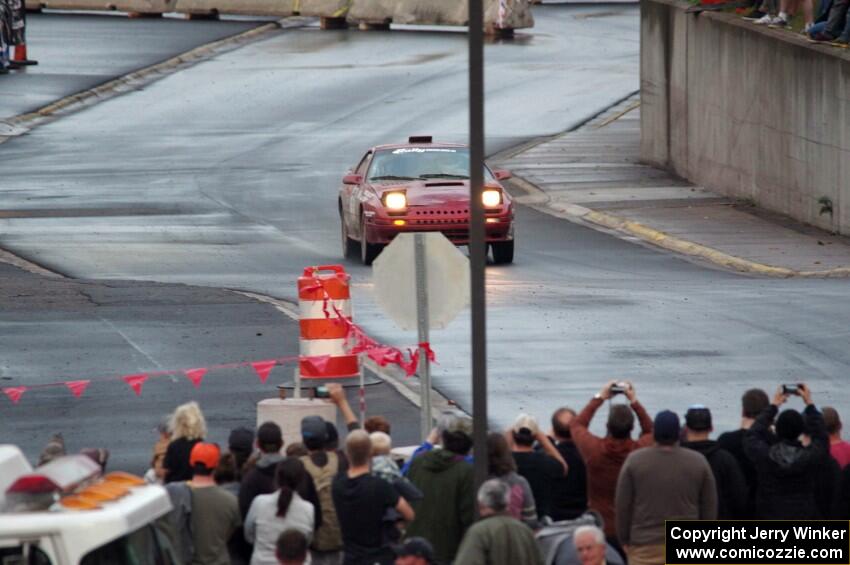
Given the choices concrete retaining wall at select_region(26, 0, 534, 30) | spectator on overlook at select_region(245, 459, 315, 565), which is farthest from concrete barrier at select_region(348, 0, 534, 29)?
spectator on overlook at select_region(245, 459, 315, 565)

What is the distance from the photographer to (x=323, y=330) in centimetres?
1730

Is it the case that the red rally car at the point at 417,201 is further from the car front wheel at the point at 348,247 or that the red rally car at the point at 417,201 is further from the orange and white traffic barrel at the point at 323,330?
the orange and white traffic barrel at the point at 323,330

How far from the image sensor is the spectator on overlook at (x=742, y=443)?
10.9m

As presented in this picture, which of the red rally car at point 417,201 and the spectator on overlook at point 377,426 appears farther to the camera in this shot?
the red rally car at point 417,201

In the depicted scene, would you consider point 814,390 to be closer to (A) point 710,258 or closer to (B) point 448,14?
(A) point 710,258

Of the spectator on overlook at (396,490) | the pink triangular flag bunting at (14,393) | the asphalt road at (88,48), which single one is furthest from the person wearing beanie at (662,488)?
the asphalt road at (88,48)

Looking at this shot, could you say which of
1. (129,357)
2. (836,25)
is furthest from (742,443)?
(836,25)

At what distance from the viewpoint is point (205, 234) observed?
2947cm

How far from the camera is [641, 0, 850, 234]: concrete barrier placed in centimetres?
3008

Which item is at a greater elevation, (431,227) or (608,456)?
(608,456)

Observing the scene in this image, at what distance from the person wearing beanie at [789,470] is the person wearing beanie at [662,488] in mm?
523

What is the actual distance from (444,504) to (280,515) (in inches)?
35.6

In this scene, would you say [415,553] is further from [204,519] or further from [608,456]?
[608,456]

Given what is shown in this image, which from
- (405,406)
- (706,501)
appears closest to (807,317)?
(405,406)
